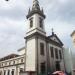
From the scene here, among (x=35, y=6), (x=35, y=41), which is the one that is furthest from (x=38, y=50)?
(x=35, y=6)

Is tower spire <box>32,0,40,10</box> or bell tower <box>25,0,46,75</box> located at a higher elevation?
tower spire <box>32,0,40,10</box>

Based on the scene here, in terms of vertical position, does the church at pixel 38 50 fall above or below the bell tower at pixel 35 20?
below

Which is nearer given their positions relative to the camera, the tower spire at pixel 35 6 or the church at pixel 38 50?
the church at pixel 38 50

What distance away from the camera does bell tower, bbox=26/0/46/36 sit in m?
30.0

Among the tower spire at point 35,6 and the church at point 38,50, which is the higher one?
the tower spire at point 35,6

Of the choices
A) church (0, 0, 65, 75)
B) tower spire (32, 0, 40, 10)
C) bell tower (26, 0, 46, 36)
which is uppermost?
tower spire (32, 0, 40, 10)

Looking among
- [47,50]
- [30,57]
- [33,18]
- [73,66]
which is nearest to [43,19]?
[33,18]

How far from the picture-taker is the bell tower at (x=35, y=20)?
30.0 m

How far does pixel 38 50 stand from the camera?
28.0 m

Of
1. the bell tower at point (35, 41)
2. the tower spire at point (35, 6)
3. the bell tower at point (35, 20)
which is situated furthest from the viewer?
the tower spire at point (35, 6)

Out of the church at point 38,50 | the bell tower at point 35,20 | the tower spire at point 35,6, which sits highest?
the tower spire at point 35,6

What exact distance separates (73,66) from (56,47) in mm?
17169

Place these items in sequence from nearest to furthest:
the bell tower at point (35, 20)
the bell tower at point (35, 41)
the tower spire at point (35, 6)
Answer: the bell tower at point (35, 41)
the bell tower at point (35, 20)
the tower spire at point (35, 6)

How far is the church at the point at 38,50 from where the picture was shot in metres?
27.5
